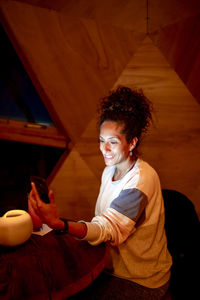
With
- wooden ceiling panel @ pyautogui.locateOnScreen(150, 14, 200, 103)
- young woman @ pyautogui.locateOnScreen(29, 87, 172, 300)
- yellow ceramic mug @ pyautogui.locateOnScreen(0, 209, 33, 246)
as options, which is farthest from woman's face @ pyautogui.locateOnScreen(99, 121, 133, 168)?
wooden ceiling panel @ pyautogui.locateOnScreen(150, 14, 200, 103)

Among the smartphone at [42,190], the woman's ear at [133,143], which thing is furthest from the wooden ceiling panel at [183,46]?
the smartphone at [42,190]

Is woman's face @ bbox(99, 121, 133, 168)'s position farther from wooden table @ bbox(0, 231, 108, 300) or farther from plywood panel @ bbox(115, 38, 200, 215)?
plywood panel @ bbox(115, 38, 200, 215)

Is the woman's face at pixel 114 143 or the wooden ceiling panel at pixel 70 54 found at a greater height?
the wooden ceiling panel at pixel 70 54

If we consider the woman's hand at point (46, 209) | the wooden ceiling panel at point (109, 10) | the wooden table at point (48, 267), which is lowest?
the wooden table at point (48, 267)

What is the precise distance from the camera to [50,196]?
119 cm

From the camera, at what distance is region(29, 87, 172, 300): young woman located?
1303 millimetres

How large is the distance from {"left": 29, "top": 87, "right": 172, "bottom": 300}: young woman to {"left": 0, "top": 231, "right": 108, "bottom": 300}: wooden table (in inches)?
4.3

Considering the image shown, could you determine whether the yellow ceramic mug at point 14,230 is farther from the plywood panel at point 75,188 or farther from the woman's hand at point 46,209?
the plywood panel at point 75,188

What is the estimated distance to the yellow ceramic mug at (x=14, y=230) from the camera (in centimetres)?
129

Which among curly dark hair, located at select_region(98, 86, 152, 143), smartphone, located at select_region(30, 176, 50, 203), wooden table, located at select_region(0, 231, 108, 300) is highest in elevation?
curly dark hair, located at select_region(98, 86, 152, 143)

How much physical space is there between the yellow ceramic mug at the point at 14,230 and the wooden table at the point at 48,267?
0.18ft

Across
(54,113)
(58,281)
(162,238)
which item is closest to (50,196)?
(58,281)

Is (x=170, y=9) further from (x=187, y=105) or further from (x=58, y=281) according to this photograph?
(x=58, y=281)

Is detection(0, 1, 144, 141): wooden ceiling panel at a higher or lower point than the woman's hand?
higher
